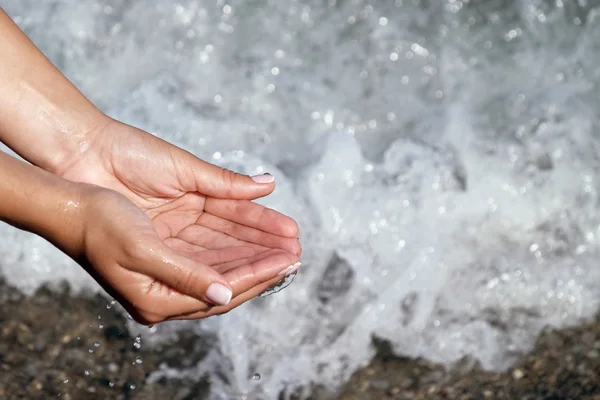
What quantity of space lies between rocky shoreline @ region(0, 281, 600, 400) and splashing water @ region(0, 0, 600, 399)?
0.08 metres

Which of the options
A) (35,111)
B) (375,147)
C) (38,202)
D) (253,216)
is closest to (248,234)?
(253,216)

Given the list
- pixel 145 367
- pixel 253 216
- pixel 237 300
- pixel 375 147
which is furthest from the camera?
→ pixel 375 147

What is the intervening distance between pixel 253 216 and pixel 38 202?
0.61m

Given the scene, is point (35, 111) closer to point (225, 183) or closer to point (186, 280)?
point (225, 183)

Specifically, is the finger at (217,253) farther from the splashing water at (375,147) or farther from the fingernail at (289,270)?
the splashing water at (375,147)

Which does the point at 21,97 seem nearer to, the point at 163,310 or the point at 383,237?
the point at 163,310

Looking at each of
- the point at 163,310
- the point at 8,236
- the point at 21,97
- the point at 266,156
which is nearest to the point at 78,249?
the point at 163,310

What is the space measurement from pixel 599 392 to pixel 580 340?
319mm

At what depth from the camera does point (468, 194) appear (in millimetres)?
3857

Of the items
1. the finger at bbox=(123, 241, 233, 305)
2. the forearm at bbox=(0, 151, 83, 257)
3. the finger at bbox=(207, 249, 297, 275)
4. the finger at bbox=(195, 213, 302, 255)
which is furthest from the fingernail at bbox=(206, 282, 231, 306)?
the forearm at bbox=(0, 151, 83, 257)

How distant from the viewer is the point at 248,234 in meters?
2.21

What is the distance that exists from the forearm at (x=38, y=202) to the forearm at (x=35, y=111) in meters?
0.33

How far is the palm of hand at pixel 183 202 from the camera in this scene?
2.14 m

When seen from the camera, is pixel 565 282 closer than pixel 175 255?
No
